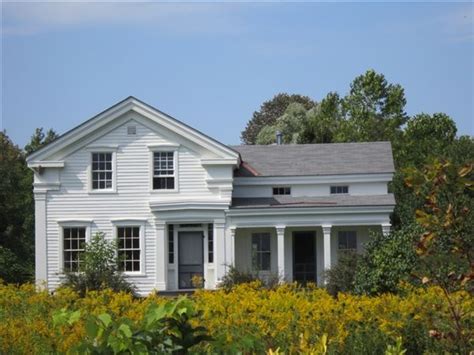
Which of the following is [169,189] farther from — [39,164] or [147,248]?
[39,164]

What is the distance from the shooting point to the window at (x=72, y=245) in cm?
3459

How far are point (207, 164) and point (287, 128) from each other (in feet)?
128

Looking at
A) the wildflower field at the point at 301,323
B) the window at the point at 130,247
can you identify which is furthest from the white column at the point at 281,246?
the wildflower field at the point at 301,323

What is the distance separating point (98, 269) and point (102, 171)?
15.3 feet

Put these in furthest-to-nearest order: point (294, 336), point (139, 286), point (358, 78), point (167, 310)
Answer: point (358, 78), point (139, 286), point (294, 336), point (167, 310)

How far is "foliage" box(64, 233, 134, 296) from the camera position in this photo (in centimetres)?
3041

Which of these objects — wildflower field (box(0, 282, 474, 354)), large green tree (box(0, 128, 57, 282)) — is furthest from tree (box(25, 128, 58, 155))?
wildflower field (box(0, 282, 474, 354))

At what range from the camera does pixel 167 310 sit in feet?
17.5

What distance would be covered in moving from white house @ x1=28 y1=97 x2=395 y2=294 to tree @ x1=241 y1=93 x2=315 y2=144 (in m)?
52.4

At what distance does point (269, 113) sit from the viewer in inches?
3504

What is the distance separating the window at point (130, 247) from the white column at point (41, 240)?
273cm

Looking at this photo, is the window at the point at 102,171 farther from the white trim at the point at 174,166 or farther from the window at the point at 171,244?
the window at the point at 171,244

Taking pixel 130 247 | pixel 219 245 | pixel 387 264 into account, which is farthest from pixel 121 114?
pixel 387 264

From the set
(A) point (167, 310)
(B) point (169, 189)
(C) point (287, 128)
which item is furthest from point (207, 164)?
(C) point (287, 128)
